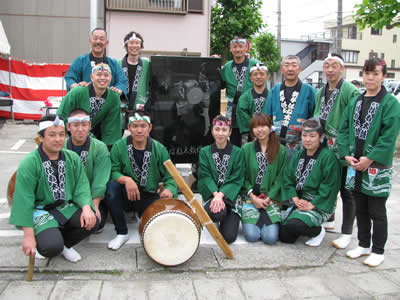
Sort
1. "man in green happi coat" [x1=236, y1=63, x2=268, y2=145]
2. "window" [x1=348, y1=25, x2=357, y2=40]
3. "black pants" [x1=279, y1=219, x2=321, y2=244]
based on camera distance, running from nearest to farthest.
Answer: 1. "black pants" [x1=279, y1=219, x2=321, y2=244]
2. "man in green happi coat" [x1=236, y1=63, x2=268, y2=145]
3. "window" [x1=348, y1=25, x2=357, y2=40]

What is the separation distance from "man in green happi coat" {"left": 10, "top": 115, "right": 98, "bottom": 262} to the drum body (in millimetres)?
492

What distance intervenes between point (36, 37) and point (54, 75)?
181cm

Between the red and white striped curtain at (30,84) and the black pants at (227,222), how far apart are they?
9278 mm

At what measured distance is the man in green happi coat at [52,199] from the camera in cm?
287

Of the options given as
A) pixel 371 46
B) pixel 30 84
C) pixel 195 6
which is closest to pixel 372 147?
pixel 30 84

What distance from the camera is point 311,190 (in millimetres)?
3756

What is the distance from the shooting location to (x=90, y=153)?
3.50 metres

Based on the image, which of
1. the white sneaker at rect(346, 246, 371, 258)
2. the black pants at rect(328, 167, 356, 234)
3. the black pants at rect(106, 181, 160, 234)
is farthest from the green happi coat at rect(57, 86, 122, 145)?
the white sneaker at rect(346, 246, 371, 258)

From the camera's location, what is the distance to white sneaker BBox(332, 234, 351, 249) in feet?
12.0

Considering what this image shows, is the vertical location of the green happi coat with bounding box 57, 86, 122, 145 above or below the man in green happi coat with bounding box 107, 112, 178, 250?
above

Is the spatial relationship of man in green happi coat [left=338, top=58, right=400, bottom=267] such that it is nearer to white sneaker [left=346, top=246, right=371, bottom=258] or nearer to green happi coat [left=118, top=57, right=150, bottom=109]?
white sneaker [left=346, top=246, right=371, bottom=258]

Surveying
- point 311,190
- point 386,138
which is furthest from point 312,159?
point 386,138

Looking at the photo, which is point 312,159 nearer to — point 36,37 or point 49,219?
point 49,219

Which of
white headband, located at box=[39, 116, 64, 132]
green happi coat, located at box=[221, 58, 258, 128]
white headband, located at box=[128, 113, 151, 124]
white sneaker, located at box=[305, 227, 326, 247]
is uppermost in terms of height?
green happi coat, located at box=[221, 58, 258, 128]
